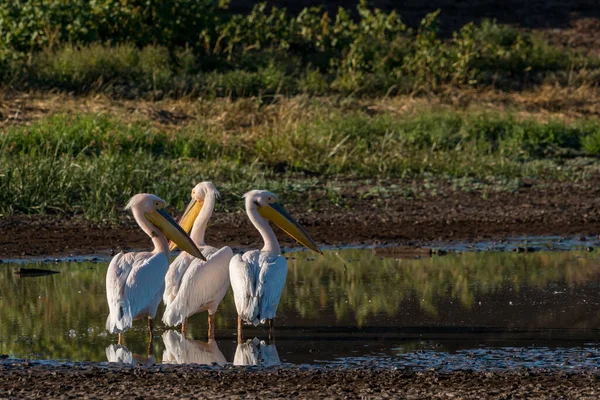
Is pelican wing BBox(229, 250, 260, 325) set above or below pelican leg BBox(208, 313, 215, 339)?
above

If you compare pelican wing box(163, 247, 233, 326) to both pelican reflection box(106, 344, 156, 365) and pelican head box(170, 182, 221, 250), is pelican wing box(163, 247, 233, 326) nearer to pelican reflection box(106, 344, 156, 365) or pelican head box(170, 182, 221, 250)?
pelican reflection box(106, 344, 156, 365)

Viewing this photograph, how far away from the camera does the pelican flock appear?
24.3 feet

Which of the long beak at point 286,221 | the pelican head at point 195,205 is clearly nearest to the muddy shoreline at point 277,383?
the long beak at point 286,221

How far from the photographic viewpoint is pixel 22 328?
7883mm

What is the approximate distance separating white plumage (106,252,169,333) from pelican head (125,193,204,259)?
26cm

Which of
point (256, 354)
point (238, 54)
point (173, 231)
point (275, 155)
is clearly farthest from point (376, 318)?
point (238, 54)

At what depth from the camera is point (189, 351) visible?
738 centimetres

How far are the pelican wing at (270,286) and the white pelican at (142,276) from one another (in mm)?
546

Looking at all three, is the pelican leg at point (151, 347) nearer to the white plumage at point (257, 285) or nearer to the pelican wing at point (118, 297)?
the pelican wing at point (118, 297)

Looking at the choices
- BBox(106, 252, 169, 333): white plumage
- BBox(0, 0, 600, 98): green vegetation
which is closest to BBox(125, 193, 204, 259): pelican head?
BBox(106, 252, 169, 333): white plumage

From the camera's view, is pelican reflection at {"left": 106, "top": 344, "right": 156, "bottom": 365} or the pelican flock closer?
pelican reflection at {"left": 106, "top": 344, "right": 156, "bottom": 365}

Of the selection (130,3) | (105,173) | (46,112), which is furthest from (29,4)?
(105,173)

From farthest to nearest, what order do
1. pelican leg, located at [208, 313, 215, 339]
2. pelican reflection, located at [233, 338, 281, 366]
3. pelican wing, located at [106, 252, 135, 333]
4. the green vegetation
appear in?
the green vegetation, pelican leg, located at [208, 313, 215, 339], pelican wing, located at [106, 252, 135, 333], pelican reflection, located at [233, 338, 281, 366]

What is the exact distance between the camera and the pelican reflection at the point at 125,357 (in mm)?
7020
